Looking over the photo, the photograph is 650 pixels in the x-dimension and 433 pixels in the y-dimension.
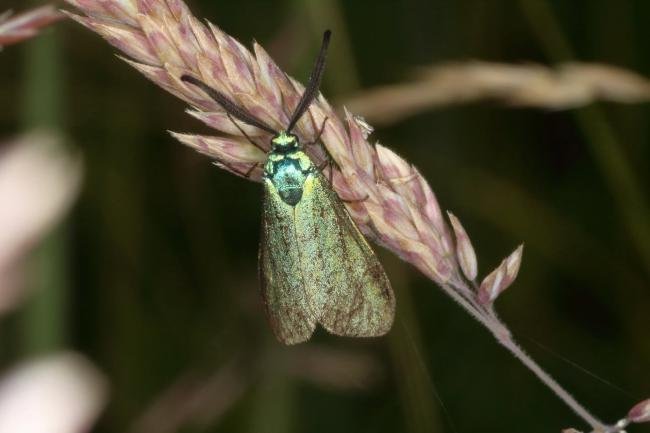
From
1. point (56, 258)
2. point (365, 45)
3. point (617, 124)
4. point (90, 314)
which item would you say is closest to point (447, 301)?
point (617, 124)

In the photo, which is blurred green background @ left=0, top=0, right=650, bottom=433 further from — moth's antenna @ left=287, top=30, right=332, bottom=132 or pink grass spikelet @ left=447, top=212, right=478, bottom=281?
pink grass spikelet @ left=447, top=212, right=478, bottom=281

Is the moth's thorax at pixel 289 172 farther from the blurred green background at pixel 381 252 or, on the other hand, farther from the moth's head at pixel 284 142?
the blurred green background at pixel 381 252

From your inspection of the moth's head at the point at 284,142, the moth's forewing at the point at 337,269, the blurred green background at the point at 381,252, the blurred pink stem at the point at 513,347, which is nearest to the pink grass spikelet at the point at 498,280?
the blurred pink stem at the point at 513,347

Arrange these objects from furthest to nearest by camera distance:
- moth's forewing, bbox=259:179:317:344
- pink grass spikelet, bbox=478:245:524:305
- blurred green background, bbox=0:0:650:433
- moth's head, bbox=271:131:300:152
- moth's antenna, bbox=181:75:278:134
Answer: blurred green background, bbox=0:0:650:433 < moth's forewing, bbox=259:179:317:344 < moth's head, bbox=271:131:300:152 < moth's antenna, bbox=181:75:278:134 < pink grass spikelet, bbox=478:245:524:305

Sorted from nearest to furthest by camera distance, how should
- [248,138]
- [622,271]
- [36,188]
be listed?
[36,188]
[248,138]
[622,271]

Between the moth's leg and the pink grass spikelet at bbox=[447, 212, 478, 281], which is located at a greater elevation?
the moth's leg

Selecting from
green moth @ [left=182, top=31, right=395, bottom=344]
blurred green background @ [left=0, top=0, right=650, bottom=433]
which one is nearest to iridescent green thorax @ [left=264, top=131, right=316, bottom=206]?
green moth @ [left=182, top=31, right=395, bottom=344]

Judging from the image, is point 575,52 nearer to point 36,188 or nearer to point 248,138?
point 248,138
